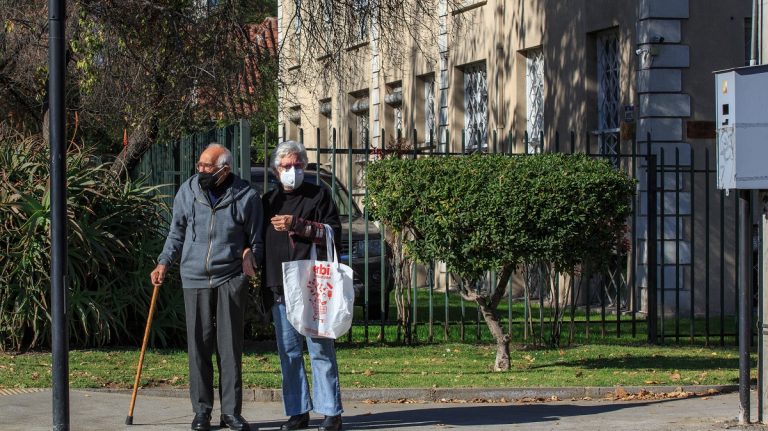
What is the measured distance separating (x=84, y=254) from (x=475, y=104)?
12953 millimetres

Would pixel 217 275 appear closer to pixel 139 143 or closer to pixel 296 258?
pixel 296 258

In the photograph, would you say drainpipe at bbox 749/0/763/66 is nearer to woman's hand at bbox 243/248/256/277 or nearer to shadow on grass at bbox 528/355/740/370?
woman's hand at bbox 243/248/256/277

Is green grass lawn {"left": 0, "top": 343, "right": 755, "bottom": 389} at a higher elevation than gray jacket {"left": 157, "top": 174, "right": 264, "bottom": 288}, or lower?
lower

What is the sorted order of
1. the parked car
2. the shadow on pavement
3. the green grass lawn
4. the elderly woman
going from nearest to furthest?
1. the elderly woman
2. the shadow on pavement
3. the green grass lawn
4. the parked car

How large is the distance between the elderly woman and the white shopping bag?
12 centimetres

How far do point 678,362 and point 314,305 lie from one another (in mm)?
5153

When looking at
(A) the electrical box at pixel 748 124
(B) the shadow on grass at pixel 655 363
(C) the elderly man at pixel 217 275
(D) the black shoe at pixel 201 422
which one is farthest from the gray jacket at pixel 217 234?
(B) the shadow on grass at pixel 655 363

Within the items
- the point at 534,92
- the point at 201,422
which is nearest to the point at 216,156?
the point at 201,422

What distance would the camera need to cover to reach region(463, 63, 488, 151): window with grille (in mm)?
23453

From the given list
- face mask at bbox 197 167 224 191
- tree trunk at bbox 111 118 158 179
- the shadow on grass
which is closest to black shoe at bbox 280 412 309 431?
face mask at bbox 197 167 224 191

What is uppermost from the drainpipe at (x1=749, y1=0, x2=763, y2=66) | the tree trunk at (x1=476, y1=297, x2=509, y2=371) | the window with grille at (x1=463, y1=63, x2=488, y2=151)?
the window with grille at (x1=463, y1=63, x2=488, y2=151)

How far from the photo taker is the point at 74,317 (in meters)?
12.1

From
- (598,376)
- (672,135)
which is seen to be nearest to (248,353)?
(598,376)

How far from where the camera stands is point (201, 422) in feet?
27.2
